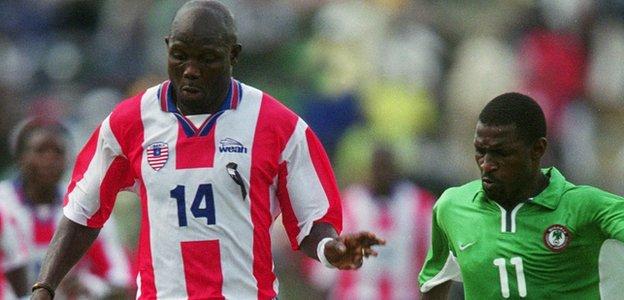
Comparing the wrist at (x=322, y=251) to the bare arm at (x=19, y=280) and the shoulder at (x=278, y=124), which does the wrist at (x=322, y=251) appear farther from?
the bare arm at (x=19, y=280)

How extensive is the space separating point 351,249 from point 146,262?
1.02 m

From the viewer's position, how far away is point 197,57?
7648 mm

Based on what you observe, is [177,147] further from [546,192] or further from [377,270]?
[377,270]

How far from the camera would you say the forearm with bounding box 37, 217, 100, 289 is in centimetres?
793

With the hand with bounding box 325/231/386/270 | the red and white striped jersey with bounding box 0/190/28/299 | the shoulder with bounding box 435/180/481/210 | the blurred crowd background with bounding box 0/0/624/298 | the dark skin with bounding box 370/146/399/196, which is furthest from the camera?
the blurred crowd background with bounding box 0/0/624/298

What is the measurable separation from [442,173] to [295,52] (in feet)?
7.28

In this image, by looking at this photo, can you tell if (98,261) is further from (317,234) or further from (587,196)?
(587,196)

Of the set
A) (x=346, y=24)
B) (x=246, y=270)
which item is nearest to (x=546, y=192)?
(x=246, y=270)

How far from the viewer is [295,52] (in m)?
17.4

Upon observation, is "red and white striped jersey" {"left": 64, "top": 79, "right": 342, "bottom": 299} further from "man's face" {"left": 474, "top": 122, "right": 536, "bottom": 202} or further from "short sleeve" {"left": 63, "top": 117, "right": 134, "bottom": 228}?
"man's face" {"left": 474, "top": 122, "right": 536, "bottom": 202}

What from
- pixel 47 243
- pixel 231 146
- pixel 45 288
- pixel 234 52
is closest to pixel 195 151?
pixel 231 146

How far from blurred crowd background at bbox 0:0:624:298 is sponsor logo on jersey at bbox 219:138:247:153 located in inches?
305

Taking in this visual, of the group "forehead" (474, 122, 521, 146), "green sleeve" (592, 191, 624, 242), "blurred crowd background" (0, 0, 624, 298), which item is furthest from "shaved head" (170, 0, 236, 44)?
"blurred crowd background" (0, 0, 624, 298)

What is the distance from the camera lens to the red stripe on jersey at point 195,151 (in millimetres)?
7758
